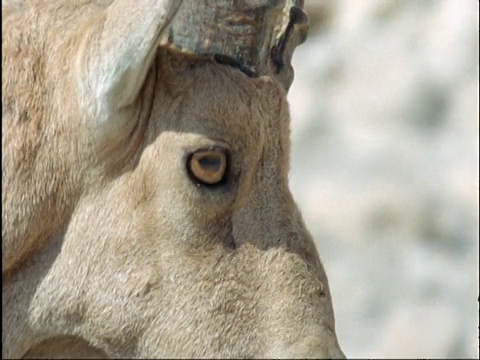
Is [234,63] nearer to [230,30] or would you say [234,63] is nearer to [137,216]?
[230,30]

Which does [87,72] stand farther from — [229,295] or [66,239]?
[229,295]

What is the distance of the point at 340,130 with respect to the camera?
18.3 feet

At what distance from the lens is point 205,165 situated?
1.94 m

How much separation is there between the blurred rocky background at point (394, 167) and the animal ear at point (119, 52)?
328 centimetres

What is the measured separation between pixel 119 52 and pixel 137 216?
26cm

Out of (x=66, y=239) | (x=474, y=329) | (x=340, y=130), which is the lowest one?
(x=474, y=329)

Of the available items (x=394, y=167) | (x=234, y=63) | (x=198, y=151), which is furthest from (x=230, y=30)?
(x=394, y=167)

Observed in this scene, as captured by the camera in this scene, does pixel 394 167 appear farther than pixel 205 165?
Yes

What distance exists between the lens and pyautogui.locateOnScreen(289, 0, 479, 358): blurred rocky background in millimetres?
5184

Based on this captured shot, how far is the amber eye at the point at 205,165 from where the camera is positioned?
194 centimetres

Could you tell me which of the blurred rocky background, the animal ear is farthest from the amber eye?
the blurred rocky background

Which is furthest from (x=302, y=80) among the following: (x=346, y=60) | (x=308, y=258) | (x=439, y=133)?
(x=308, y=258)

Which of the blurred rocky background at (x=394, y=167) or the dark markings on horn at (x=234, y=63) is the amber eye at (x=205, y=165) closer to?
the dark markings on horn at (x=234, y=63)

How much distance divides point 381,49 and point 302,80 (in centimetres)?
39
